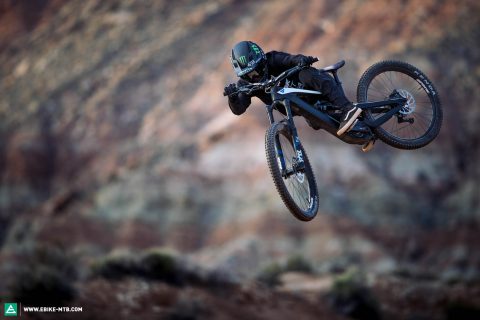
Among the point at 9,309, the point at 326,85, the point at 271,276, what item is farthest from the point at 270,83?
the point at 271,276

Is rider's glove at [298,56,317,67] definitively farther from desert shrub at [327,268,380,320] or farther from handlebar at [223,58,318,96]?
desert shrub at [327,268,380,320]

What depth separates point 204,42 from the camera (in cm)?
5562

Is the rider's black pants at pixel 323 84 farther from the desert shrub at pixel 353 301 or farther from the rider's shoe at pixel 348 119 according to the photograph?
the desert shrub at pixel 353 301

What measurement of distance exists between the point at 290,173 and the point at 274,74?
1.66 m

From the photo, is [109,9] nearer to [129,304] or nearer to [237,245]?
[237,245]

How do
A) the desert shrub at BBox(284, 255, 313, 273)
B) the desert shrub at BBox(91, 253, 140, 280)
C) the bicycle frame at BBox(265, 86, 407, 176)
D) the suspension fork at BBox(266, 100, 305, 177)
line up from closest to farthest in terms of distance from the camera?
the suspension fork at BBox(266, 100, 305, 177)
the bicycle frame at BBox(265, 86, 407, 176)
the desert shrub at BBox(91, 253, 140, 280)
the desert shrub at BBox(284, 255, 313, 273)

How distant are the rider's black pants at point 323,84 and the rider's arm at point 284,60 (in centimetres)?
19

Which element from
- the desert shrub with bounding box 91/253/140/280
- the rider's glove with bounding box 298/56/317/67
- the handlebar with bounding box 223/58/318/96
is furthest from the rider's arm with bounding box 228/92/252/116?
the desert shrub with bounding box 91/253/140/280

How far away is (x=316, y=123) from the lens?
10.8 m

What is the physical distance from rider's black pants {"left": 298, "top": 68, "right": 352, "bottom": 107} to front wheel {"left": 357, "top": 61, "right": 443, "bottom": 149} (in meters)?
0.43

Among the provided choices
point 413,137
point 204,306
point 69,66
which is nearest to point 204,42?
point 69,66

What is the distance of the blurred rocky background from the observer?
37.3 meters

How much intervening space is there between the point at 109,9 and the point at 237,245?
101ft

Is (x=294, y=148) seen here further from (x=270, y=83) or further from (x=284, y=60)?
(x=284, y=60)
